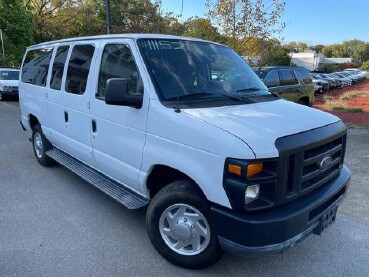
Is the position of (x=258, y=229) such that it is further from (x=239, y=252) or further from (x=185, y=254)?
(x=185, y=254)

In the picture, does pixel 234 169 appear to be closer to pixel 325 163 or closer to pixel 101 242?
pixel 325 163

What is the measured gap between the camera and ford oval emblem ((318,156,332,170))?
280cm

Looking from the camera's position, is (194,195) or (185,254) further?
(185,254)

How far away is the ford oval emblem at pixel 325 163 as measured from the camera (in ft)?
9.18

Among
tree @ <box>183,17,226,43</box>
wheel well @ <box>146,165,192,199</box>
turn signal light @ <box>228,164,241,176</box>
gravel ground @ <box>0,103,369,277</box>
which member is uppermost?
tree @ <box>183,17,226,43</box>

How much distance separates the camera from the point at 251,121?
2.72 m

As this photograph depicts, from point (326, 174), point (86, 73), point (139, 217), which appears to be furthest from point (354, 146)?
point (86, 73)

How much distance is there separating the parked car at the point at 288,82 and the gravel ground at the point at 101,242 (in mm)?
5626

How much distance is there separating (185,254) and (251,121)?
4.47 ft

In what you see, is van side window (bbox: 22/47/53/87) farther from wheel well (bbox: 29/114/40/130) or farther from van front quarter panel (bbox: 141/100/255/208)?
van front quarter panel (bbox: 141/100/255/208)

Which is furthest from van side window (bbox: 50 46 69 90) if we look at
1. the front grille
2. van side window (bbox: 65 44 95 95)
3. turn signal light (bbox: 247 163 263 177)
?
the front grille

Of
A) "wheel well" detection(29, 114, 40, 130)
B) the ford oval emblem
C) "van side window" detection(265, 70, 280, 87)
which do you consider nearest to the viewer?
the ford oval emblem

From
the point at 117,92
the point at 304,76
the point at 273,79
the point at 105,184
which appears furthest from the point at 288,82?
the point at 117,92

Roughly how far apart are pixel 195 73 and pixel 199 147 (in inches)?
44.0
